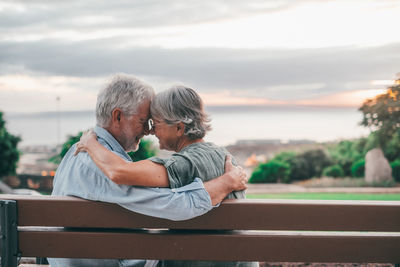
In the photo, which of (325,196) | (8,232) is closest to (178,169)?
(8,232)

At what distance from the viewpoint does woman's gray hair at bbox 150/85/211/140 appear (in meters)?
2.33

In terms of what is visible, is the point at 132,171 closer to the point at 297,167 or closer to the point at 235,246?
the point at 235,246

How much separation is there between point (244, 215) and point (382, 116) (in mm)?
13266

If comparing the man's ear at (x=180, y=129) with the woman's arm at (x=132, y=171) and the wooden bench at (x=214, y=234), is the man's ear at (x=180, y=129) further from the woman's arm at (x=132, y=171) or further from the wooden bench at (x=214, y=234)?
the wooden bench at (x=214, y=234)

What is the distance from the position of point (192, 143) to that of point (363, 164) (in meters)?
14.4

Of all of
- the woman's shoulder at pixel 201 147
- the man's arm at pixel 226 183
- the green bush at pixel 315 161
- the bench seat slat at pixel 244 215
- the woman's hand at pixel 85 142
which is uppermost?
the woman's hand at pixel 85 142

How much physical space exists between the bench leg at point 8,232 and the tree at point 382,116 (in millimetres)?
12014

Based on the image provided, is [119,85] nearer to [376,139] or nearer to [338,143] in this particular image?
[376,139]

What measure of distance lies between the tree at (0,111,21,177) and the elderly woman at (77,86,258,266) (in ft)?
62.2

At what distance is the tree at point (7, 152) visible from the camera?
19.7m

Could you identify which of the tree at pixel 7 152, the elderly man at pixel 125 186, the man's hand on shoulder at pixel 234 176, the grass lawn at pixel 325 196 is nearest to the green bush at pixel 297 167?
the grass lawn at pixel 325 196

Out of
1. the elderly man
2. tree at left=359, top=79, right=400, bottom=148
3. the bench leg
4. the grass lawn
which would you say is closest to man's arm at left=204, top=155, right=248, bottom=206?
the elderly man

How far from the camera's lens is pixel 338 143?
17.3 m

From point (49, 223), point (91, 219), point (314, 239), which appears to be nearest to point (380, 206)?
point (314, 239)
